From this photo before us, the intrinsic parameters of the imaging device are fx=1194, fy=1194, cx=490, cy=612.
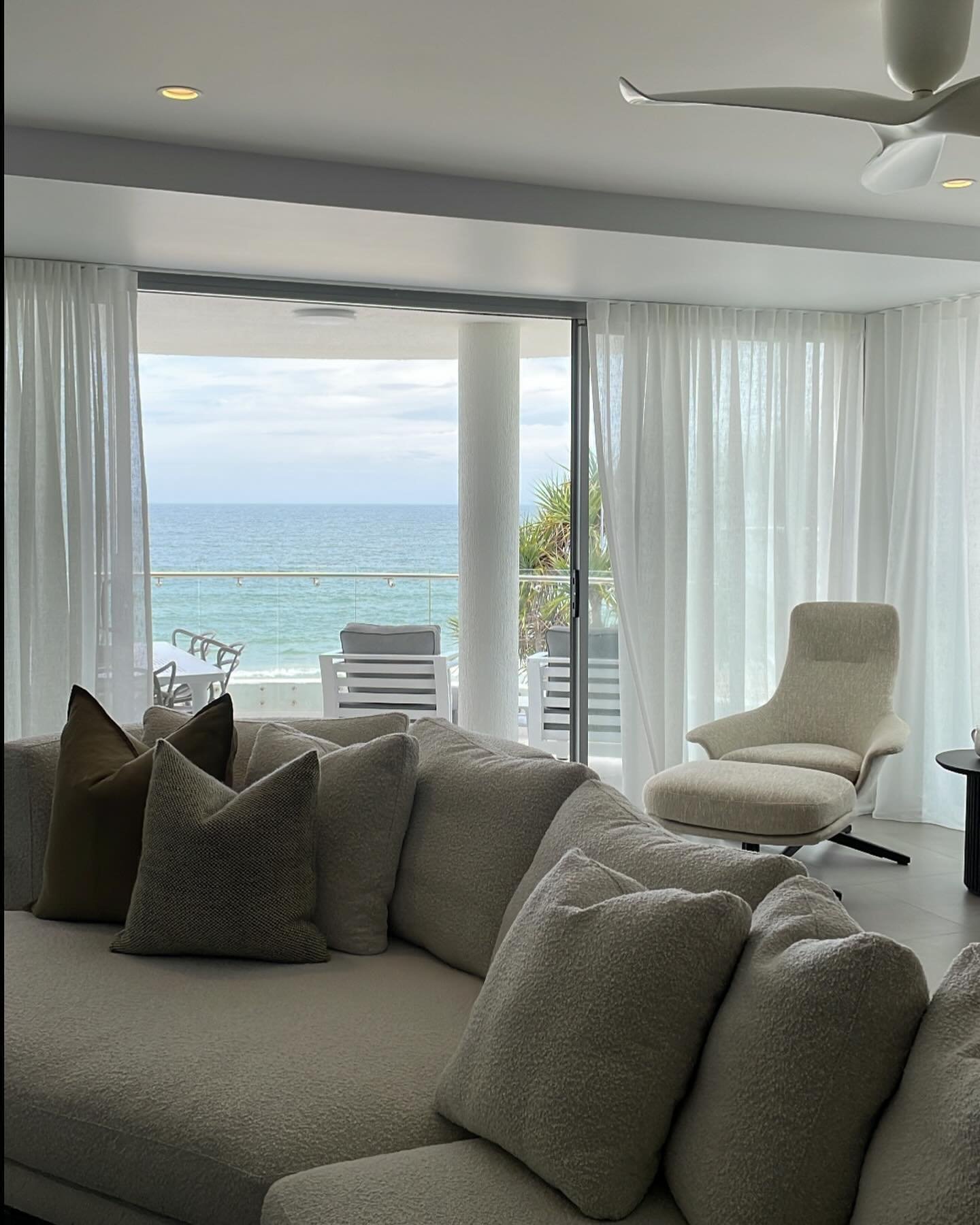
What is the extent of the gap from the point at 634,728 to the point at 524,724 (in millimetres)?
3435

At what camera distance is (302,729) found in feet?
10.3

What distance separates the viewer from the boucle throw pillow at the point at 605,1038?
5.08 feet

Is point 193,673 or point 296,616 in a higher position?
point 193,673

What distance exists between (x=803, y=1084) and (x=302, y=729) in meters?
1.98

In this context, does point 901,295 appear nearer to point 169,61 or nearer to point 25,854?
point 169,61

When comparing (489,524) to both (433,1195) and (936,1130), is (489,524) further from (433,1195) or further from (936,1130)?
(936,1130)

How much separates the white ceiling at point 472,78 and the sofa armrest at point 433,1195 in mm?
2424

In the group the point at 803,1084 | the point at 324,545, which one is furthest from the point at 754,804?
the point at 324,545

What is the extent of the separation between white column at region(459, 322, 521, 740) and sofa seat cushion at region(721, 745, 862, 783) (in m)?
1.45

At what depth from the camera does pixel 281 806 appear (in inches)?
99.0

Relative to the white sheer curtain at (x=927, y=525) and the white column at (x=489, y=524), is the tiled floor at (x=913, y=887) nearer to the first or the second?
the white sheer curtain at (x=927, y=525)

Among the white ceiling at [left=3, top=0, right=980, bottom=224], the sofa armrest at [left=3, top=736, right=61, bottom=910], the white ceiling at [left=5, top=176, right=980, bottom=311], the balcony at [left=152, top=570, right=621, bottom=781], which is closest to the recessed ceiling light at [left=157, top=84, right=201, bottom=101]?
the white ceiling at [left=3, top=0, right=980, bottom=224]

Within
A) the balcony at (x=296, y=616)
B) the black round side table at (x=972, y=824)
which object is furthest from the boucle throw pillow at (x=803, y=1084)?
the balcony at (x=296, y=616)

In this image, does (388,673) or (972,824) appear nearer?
(972,824)
